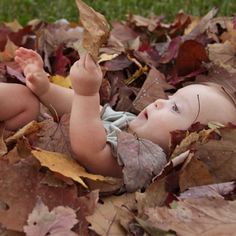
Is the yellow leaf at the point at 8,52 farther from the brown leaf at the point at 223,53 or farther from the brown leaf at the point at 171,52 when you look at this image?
the brown leaf at the point at 223,53

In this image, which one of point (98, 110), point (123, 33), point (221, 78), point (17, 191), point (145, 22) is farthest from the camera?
point (145, 22)

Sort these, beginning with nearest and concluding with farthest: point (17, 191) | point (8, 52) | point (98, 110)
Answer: point (17, 191), point (98, 110), point (8, 52)

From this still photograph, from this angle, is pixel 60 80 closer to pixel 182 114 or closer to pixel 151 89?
pixel 151 89

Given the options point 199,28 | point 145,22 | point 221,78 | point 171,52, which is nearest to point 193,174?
point 221,78

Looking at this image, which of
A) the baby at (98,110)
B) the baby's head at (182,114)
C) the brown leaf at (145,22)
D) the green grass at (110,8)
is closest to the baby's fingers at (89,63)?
the baby at (98,110)

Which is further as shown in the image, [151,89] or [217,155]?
[151,89]

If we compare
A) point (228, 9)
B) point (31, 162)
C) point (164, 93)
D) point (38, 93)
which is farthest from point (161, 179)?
point (228, 9)

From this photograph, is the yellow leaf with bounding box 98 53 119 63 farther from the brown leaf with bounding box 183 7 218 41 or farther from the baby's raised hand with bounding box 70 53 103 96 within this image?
the baby's raised hand with bounding box 70 53 103 96

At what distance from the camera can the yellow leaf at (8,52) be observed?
342 cm

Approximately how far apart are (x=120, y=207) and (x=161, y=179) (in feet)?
0.55

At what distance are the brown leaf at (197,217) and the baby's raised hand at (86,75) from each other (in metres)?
0.43

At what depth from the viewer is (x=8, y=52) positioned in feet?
11.3

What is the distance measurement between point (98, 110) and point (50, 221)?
45 cm

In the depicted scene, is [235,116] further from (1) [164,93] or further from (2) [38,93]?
(2) [38,93]
